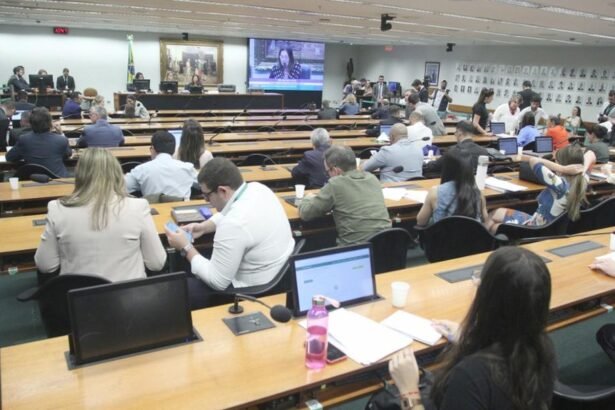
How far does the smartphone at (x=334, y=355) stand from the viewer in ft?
5.98

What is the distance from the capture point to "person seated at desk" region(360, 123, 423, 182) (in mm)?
5008

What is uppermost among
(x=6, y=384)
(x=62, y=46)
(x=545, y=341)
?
(x=62, y=46)

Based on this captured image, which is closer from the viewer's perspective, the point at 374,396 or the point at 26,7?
the point at 374,396

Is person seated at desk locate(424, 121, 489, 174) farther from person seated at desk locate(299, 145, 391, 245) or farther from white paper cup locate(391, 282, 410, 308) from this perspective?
white paper cup locate(391, 282, 410, 308)

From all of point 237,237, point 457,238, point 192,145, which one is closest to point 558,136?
point 457,238

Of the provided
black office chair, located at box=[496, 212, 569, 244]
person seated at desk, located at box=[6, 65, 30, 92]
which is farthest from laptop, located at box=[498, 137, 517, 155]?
person seated at desk, located at box=[6, 65, 30, 92]

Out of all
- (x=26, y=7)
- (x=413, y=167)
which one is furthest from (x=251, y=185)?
(x=26, y=7)

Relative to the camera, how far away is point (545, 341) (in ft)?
4.63

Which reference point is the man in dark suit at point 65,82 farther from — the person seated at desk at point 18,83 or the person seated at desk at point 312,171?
the person seated at desk at point 312,171

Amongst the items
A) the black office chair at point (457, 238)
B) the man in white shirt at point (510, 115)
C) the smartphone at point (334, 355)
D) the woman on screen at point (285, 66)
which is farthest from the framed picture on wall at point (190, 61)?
the smartphone at point (334, 355)

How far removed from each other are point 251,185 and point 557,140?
22.5 feet

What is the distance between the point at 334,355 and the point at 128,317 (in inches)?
29.4

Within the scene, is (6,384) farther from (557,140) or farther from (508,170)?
(557,140)

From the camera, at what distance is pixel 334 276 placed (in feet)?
7.13
